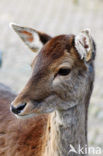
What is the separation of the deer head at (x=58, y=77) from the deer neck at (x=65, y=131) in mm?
105

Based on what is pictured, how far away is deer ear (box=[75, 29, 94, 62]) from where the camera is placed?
4200 millimetres

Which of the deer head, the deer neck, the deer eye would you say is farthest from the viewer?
the deer neck

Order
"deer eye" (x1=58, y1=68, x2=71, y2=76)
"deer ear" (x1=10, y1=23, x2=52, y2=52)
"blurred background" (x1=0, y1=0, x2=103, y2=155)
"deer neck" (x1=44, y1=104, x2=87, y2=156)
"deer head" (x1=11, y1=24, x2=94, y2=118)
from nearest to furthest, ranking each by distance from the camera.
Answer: "deer head" (x1=11, y1=24, x2=94, y2=118) → "deer eye" (x1=58, y1=68, x2=71, y2=76) → "deer neck" (x1=44, y1=104, x2=87, y2=156) → "deer ear" (x1=10, y1=23, x2=52, y2=52) → "blurred background" (x1=0, y1=0, x2=103, y2=155)

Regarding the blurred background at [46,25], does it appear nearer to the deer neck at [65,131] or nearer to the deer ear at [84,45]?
the deer neck at [65,131]

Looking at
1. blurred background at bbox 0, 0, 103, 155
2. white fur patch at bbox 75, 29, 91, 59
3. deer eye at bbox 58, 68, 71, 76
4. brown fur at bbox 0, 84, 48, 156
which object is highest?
white fur patch at bbox 75, 29, 91, 59

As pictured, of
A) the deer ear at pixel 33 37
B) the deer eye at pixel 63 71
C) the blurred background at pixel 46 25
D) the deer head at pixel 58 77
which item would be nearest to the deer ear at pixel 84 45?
the deer head at pixel 58 77

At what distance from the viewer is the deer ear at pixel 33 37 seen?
4664mm

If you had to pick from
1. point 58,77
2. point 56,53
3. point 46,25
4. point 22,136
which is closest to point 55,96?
point 58,77

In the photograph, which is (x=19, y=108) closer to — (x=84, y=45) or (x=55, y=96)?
(x=55, y=96)

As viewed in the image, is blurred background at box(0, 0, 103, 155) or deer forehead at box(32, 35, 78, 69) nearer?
deer forehead at box(32, 35, 78, 69)

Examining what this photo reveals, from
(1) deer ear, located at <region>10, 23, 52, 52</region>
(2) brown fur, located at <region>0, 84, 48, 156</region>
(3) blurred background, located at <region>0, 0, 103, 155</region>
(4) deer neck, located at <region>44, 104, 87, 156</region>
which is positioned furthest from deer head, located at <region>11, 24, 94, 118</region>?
(3) blurred background, located at <region>0, 0, 103, 155</region>

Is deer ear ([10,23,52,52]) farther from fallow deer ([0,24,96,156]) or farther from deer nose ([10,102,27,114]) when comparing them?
deer nose ([10,102,27,114])

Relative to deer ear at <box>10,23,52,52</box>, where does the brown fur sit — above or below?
below

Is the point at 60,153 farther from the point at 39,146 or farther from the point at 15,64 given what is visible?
the point at 15,64
